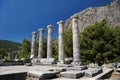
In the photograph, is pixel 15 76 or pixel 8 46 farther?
pixel 8 46

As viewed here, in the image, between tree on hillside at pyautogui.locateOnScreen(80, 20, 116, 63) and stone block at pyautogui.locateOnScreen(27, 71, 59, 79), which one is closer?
stone block at pyautogui.locateOnScreen(27, 71, 59, 79)

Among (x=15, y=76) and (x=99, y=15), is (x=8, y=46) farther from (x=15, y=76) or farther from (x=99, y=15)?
(x=15, y=76)

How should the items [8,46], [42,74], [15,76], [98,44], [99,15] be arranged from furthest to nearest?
1. [8,46]
2. [99,15]
3. [98,44]
4. [15,76]
5. [42,74]

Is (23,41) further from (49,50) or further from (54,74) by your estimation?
(54,74)

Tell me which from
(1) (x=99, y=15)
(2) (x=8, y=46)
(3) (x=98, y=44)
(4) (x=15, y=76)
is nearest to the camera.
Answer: (4) (x=15, y=76)

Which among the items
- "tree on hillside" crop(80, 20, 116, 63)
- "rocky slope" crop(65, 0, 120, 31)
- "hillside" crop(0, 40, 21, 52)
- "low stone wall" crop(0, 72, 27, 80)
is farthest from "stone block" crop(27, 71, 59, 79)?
"hillside" crop(0, 40, 21, 52)

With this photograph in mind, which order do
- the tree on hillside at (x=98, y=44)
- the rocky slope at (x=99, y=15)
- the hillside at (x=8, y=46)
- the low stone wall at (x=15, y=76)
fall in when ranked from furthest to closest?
the hillside at (x=8, y=46)
the rocky slope at (x=99, y=15)
the tree on hillside at (x=98, y=44)
the low stone wall at (x=15, y=76)

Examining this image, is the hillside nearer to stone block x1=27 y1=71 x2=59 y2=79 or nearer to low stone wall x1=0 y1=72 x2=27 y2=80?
low stone wall x1=0 y1=72 x2=27 y2=80

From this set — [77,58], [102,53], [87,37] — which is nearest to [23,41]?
[87,37]

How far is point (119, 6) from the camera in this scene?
8525 cm

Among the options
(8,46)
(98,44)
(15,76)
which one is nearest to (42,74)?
(15,76)

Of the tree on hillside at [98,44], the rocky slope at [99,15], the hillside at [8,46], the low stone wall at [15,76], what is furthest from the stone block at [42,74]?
the hillside at [8,46]

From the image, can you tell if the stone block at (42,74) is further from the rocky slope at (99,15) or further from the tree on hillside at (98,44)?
the rocky slope at (99,15)

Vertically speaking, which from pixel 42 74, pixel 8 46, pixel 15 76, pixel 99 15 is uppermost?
pixel 99 15
